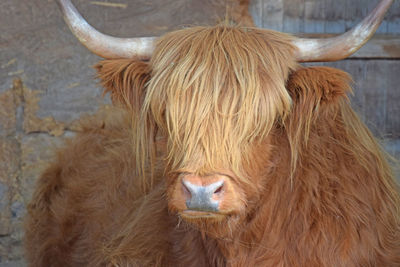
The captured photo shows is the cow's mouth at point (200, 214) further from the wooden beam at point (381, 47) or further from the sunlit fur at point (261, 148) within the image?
the wooden beam at point (381, 47)

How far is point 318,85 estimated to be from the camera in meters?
2.50

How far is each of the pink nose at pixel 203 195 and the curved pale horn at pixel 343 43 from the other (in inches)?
26.4

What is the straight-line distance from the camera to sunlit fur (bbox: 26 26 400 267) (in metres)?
2.48

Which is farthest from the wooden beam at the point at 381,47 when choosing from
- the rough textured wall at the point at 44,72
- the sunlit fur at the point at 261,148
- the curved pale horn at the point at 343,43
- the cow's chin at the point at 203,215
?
the cow's chin at the point at 203,215

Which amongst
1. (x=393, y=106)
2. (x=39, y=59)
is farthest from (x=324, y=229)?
(x=39, y=59)

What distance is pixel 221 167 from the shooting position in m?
2.41

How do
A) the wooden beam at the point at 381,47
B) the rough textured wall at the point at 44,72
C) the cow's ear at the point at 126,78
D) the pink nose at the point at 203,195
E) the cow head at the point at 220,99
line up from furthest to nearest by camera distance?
the rough textured wall at the point at 44,72 < the wooden beam at the point at 381,47 < the cow's ear at the point at 126,78 < the cow head at the point at 220,99 < the pink nose at the point at 203,195

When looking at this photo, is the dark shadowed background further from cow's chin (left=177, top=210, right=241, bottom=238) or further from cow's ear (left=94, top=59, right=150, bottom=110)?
cow's chin (left=177, top=210, right=241, bottom=238)

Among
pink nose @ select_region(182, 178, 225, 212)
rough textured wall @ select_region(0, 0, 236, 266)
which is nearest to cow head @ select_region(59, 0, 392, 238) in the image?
pink nose @ select_region(182, 178, 225, 212)

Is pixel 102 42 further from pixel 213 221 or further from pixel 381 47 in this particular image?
pixel 381 47

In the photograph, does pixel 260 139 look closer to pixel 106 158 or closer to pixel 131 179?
pixel 131 179

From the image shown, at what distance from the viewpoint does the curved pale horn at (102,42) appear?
2.75 meters

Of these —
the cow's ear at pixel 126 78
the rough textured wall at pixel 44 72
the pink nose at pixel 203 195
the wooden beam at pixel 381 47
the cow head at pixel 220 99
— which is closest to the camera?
the pink nose at pixel 203 195

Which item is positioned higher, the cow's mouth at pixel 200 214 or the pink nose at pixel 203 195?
the pink nose at pixel 203 195
